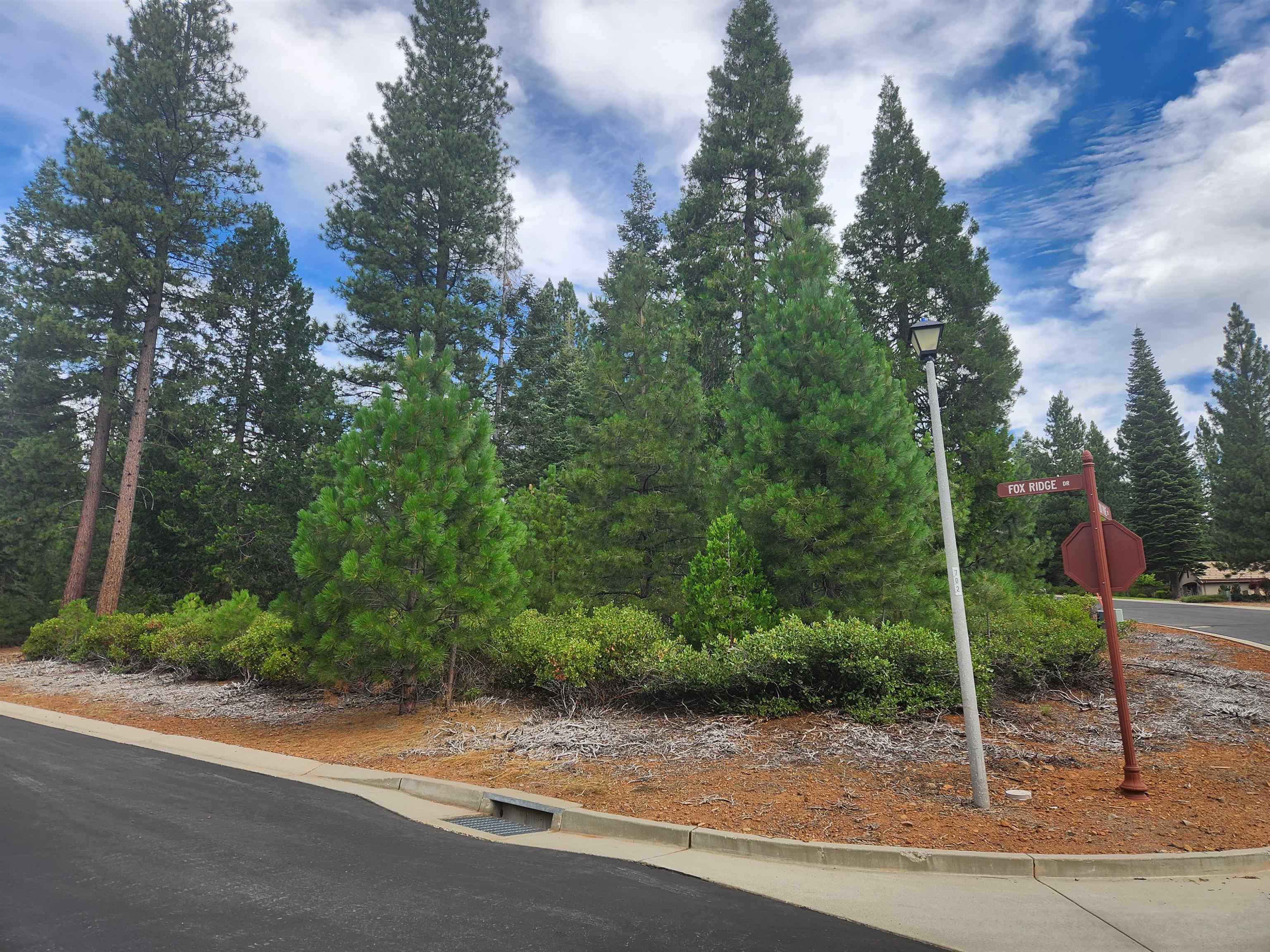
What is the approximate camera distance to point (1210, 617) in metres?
22.3

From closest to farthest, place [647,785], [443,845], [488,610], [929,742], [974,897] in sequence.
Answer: [974,897] → [443,845] → [647,785] → [929,742] → [488,610]

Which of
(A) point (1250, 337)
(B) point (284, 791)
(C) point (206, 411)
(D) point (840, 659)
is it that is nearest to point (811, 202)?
(D) point (840, 659)

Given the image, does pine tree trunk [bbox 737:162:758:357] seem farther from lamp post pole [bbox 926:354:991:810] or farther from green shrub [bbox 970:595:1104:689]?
lamp post pole [bbox 926:354:991:810]

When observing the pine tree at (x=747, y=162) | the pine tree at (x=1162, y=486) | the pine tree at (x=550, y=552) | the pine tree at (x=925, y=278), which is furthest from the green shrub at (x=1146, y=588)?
the pine tree at (x=550, y=552)

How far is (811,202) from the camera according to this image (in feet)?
81.7

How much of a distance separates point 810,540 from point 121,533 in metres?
20.8

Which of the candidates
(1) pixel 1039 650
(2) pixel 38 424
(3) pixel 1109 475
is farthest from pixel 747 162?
(3) pixel 1109 475

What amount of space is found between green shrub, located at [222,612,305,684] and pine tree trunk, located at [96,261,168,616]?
8895 millimetres

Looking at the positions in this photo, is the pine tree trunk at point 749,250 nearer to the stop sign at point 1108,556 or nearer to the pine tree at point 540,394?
the pine tree at point 540,394

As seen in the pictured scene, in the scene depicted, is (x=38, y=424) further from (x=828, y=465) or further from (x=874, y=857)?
(x=874, y=857)

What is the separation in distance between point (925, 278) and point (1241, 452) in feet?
102

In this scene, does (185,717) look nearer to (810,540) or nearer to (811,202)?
(810,540)

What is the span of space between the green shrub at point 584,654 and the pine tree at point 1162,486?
40.7 metres

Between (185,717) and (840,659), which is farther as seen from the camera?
(185,717)
